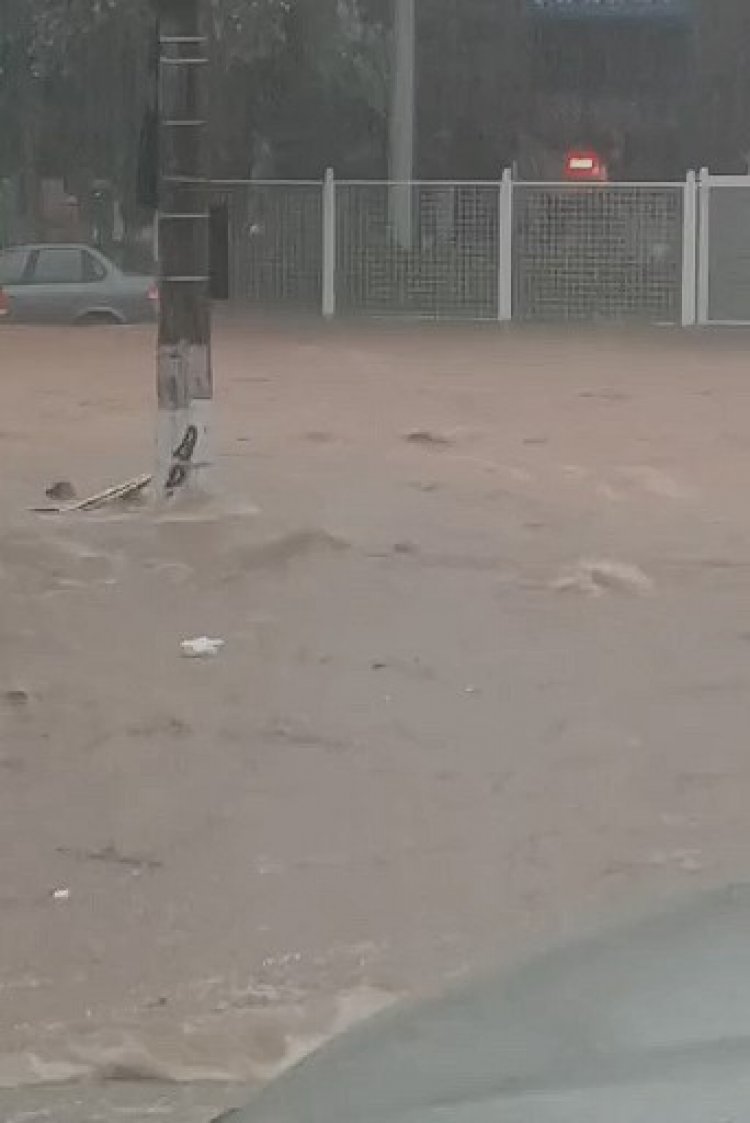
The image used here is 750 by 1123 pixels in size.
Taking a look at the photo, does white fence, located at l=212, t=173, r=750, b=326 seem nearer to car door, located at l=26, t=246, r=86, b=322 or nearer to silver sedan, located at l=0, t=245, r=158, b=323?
silver sedan, located at l=0, t=245, r=158, b=323

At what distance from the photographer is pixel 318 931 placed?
6230 mm

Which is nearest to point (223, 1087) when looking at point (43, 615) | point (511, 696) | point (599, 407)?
point (511, 696)

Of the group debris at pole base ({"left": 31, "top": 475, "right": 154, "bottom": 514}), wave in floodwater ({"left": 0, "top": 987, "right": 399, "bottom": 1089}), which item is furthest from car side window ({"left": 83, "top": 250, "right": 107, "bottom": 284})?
wave in floodwater ({"left": 0, "top": 987, "right": 399, "bottom": 1089})

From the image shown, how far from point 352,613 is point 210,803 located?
320 cm

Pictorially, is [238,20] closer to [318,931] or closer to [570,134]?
[570,134]

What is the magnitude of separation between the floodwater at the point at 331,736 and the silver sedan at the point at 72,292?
37.4ft

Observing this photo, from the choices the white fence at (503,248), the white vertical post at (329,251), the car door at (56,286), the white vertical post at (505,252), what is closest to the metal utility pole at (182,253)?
the car door at (56,286)

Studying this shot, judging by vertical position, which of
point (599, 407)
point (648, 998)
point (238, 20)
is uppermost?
point (238, 20)

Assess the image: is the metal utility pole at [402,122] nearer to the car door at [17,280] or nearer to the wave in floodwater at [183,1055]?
the car door at [17,280]

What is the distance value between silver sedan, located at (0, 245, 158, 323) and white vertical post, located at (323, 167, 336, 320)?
2.69m

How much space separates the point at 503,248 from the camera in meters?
29.2

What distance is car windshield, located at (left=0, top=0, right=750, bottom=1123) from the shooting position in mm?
5875

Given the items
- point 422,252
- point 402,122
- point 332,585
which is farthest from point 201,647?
point 402,122

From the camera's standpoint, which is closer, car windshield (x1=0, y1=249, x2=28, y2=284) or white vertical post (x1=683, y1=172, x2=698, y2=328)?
car windshield (x1=0, y1=249, x2=28, y2=284)
